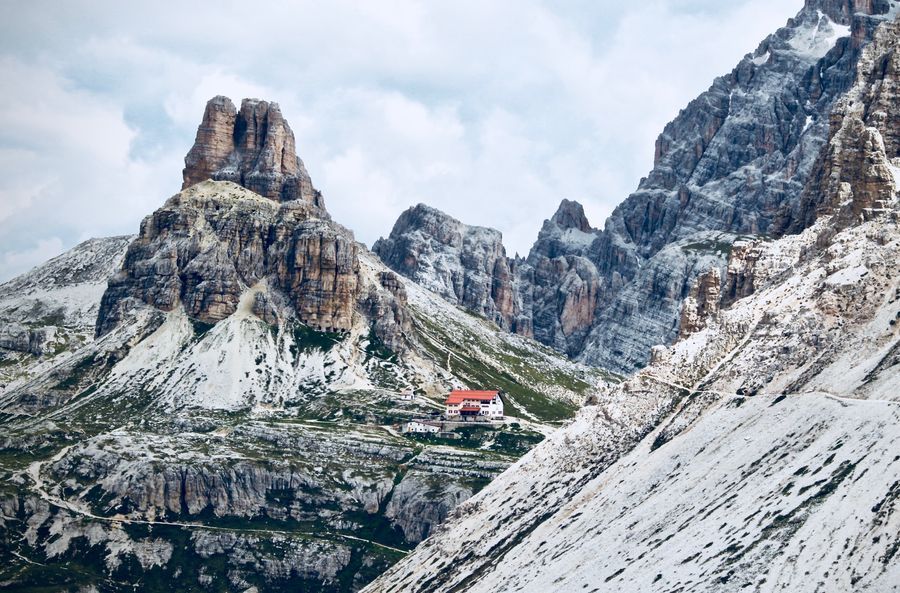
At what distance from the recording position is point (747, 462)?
103m

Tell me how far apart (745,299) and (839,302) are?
92.8 ft

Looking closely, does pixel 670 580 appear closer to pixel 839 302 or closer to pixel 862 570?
pixel 862 570

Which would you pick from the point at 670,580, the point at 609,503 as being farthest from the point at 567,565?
the point at 670,580

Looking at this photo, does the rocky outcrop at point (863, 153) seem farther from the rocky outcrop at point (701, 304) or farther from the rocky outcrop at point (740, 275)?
the rocky outcrop at point (701, 304)

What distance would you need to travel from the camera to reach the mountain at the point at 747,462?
8638cm

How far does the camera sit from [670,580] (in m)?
93.8

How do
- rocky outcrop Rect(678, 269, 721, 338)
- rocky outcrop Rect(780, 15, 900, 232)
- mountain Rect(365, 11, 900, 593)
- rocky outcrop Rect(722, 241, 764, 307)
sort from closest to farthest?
mountain Rect(365, 11, 900, 593), rocky outcrop Rect(780, 15, 900, 232), rocky outcrop Rect(722, 241, 764, 307), rocky outcrop Rect(678, 269, 721, 338)

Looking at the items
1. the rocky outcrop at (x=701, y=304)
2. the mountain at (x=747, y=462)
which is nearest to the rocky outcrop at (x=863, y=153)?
the mountain at (x=747, y=462)

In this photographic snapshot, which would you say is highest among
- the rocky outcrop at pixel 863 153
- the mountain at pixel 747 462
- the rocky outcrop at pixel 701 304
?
the rocky outcrop at pixel 863 153

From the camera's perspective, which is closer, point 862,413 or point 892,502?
point 892,502

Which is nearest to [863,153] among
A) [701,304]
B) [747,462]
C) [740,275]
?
[740,275]

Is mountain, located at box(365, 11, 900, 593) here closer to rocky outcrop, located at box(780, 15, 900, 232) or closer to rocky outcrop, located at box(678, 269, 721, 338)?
rocky outcrop, located at box(780, 15, 900, 232)

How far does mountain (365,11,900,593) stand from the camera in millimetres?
→ 86375

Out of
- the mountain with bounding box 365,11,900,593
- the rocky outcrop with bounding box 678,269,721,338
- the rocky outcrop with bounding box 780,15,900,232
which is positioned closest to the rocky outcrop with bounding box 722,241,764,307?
the mountain with bounding box 365,11,900,593
